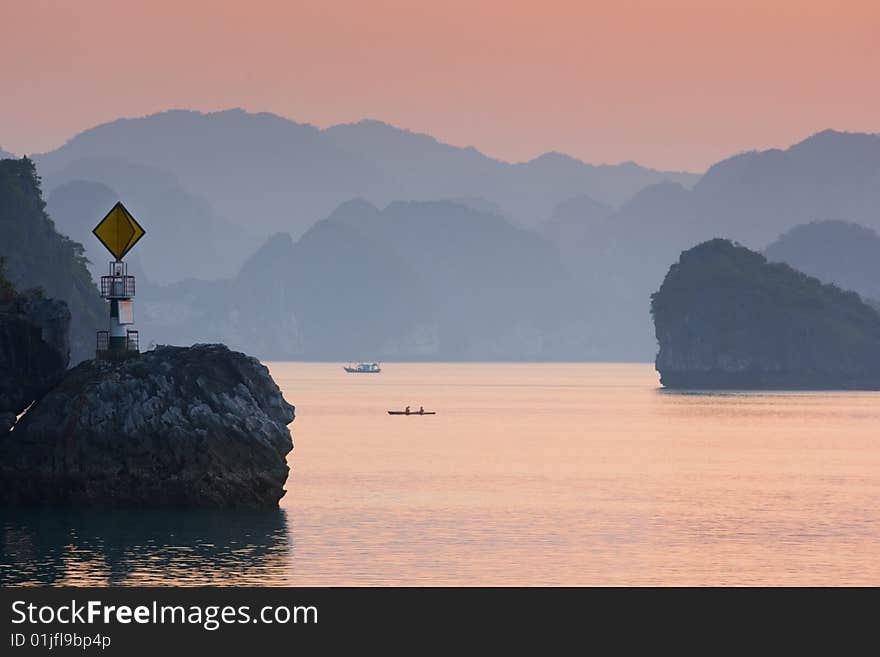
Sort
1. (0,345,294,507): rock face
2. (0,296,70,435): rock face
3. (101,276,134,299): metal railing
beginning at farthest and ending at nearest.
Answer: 1. (101,276,134,299): metal railing
2. (0,296,70,435): rock face
3. (0,345,294,507): rock face

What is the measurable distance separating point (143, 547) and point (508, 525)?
17.7 meters

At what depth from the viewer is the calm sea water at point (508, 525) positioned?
5831 centimetres

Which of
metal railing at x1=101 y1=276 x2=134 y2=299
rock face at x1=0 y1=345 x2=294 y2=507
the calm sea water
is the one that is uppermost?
metal railing at x1=101 y1=276 x2=134 y2=299

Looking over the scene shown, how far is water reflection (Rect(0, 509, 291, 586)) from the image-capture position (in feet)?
183

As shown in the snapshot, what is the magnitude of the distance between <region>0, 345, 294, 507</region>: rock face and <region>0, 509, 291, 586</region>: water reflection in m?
1.00

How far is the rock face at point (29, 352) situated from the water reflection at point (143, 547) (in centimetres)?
603

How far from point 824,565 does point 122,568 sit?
25313 mm

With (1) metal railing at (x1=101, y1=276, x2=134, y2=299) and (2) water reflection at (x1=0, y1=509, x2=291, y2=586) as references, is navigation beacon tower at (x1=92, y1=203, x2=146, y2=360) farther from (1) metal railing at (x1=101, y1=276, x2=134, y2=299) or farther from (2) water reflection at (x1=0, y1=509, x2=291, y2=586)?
(2) water reflection at (x1=0, y1=509, x2=291, y2=586)

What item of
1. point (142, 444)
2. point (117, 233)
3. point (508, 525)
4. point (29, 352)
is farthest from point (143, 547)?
point (117, 233)

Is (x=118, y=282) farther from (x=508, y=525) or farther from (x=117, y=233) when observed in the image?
(x=508, y=525)

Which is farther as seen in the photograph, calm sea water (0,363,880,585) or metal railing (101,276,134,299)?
metal railing (101,276,134,299)
